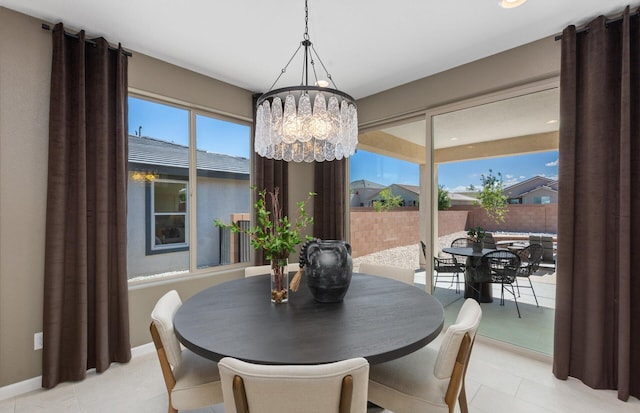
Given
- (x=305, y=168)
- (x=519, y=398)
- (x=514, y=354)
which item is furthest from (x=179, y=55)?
(x=514, y=354)

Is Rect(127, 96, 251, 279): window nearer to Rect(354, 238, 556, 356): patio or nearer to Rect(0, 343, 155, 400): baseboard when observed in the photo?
Rect(0, 343, 155, 400): baseboard

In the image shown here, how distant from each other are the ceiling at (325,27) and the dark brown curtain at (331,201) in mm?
1388

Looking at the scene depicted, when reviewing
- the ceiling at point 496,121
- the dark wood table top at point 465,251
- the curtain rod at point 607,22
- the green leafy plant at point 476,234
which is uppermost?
the curtain rod at point 607,22

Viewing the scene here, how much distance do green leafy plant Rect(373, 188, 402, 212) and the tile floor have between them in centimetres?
184

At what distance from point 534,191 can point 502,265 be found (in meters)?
0.77

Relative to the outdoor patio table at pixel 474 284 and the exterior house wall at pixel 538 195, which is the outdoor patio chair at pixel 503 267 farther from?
the exterior house wall at pixel 538 195

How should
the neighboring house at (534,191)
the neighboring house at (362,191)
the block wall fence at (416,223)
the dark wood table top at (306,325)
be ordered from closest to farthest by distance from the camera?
the dark wood table top at (306,325) → the neighboring house at (534,191) → the block wall fence at (416,223) → the neighboring house at (362,191)

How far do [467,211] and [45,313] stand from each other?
3684mm

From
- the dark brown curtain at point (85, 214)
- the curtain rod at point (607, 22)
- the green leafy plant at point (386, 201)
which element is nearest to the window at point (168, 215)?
the dark brown curtain at point (85, 214)

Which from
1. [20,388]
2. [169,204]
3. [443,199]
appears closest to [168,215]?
[169,204]

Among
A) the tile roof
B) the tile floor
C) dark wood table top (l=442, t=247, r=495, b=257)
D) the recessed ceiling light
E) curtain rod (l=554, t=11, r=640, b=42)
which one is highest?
the recessed ceiling light

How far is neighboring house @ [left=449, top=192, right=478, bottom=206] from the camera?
310 cm

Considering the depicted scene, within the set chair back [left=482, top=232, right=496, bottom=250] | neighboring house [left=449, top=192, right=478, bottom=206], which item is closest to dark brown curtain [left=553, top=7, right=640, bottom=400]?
chair back [left=482, top=232, right=496, bottom=250]

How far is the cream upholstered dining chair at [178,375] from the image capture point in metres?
1.41
